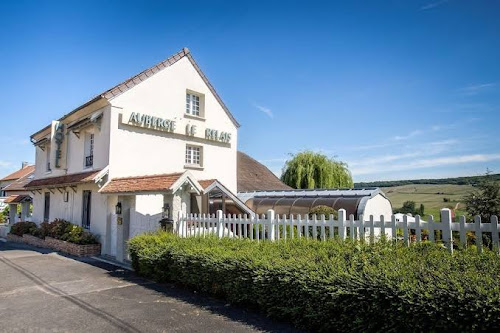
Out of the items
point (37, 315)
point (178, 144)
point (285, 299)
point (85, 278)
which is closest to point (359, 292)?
point (285, 299)

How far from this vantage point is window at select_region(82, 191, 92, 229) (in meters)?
16.2

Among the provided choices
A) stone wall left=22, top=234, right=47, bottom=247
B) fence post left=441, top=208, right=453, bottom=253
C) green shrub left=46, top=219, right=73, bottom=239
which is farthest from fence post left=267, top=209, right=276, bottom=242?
stone wall left=22, top=234, right=47, bottom=247

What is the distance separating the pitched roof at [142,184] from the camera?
10.8 metres

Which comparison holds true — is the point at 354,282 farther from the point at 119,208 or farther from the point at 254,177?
the point at 254,177

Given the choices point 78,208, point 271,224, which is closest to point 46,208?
point 78,208

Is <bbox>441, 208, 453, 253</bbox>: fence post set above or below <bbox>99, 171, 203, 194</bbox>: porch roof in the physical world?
below

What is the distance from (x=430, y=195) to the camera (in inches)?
952

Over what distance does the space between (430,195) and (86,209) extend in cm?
2119

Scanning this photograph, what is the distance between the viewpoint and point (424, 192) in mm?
25688

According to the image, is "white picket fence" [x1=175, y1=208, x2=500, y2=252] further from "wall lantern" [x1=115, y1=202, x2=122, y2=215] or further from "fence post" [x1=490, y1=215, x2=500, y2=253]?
"wall lantern" [x1=115, y1=202, x2=122, y2=215]

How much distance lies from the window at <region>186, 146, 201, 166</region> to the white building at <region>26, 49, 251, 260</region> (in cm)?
5

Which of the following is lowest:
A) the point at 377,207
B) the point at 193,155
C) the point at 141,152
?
the point at 377,207

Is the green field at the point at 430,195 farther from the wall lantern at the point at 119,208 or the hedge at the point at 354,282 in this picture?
the wall lantern at the point at 119,208

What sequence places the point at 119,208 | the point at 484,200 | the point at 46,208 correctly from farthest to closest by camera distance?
the point at 46,208
the point at 484,200
the point at 119,208
